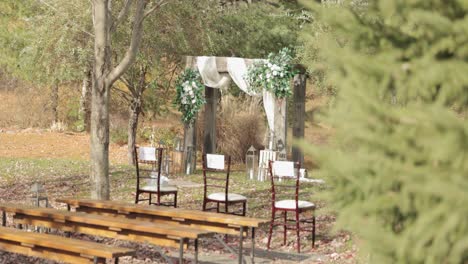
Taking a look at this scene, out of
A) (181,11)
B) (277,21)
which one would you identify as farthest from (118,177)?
(277,21)

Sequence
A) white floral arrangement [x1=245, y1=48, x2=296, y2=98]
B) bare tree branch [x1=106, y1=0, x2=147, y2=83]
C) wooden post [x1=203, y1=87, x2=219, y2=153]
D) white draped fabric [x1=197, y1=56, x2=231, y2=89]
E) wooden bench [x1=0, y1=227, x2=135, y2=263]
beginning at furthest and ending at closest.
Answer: wooden post [x1=203, y1=87, x2=219, y2=153] < white draped fabric [x1=197, y1=56, x2=231, y2=89] < white floral arrangement [x1=245, y1=48, x2=296, y2=98] < bare tree branch [x1=106, y1=0, x2=147, y2=83] < wooden bench [x1=0, y1=227, x2=135, y2=263]

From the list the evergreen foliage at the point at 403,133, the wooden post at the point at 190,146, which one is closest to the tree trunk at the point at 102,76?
the evergreen foliage at the point at 403,133

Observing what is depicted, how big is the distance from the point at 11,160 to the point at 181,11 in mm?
5985

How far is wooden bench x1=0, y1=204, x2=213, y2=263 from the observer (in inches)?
290

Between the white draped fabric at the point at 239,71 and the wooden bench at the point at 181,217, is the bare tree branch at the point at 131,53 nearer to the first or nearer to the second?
the wooden bench at the point at 181,217

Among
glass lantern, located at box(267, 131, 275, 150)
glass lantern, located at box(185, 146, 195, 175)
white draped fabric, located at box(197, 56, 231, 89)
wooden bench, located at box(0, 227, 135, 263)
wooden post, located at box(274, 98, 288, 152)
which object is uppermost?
white draped fabric, located at box(197, 56, 231, 89)

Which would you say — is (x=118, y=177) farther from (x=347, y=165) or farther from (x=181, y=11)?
(x=347, y=165)

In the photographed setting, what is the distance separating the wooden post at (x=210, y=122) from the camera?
70.8ft

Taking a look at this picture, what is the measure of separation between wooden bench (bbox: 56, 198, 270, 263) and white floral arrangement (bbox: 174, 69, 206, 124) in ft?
36.5

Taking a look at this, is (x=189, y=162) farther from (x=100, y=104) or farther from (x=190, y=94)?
(x=100, y=104)

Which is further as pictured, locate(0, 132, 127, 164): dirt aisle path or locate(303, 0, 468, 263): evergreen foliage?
locate(0, 132, 127, 164): dirt aisle path

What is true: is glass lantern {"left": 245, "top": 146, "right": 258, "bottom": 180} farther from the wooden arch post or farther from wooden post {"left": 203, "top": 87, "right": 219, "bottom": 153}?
wooden post {"left": 203, "top": 87, "right": 219, "bottom": 153}

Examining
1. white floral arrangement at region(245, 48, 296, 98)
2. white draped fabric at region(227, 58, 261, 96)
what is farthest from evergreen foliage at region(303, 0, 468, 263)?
white draped fabric at region(227, 58, 261, 96)

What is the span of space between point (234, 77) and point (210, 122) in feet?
6.40
